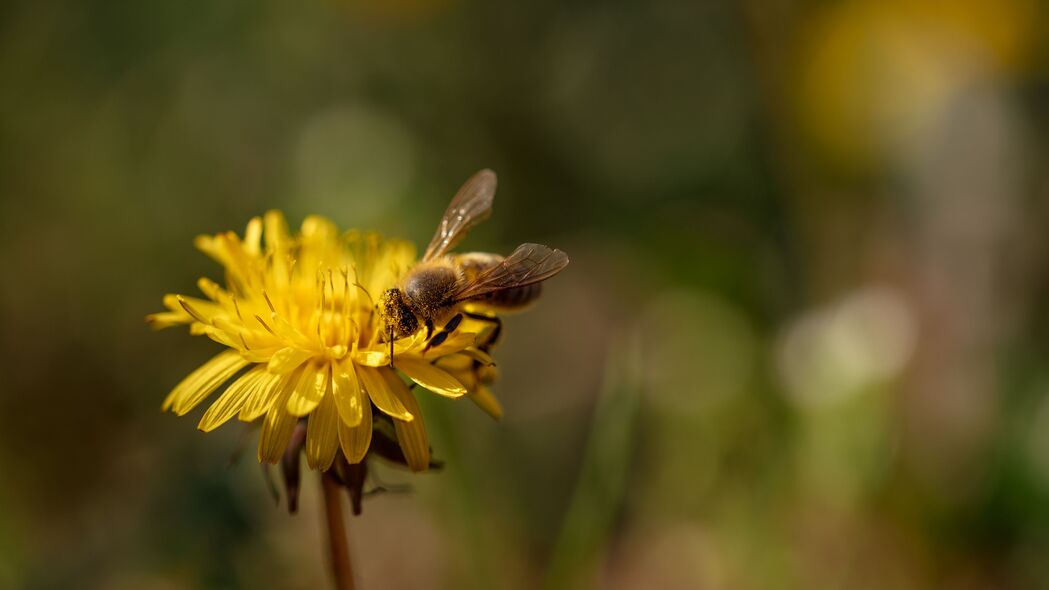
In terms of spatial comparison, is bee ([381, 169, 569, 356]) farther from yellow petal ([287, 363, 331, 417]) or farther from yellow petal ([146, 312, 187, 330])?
yellow petal ([146, 312, 187, 330])

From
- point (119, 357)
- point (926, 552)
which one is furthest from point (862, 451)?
point (119, 357)

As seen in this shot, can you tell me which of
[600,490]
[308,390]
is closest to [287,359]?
[308,390]

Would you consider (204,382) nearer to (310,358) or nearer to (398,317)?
(310,358)

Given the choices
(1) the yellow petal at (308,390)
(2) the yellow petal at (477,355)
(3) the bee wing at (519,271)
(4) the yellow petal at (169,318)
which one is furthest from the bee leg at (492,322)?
(4) the yellow petal at (169,318)

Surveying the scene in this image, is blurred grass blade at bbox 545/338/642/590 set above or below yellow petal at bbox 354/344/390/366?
below

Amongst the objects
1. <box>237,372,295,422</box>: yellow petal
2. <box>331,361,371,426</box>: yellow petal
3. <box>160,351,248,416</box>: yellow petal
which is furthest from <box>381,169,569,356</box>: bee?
<box>160,351,248,416</box>: yellow petal

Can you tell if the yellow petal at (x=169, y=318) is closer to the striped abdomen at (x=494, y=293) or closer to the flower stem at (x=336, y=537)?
the flower stem at (x=336, y=537)
